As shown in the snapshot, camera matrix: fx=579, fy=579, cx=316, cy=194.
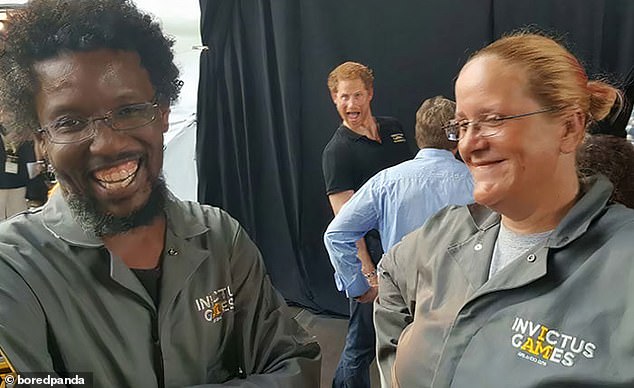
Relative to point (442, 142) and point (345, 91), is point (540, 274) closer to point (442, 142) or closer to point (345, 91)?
point (442, 142)

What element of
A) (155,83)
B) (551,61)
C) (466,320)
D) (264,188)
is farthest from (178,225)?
(264,188)

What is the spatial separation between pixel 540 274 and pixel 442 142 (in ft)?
2.66

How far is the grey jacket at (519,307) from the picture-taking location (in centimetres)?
80

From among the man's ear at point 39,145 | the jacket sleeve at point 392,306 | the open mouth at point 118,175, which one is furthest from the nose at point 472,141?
the man's ear at point 39,145

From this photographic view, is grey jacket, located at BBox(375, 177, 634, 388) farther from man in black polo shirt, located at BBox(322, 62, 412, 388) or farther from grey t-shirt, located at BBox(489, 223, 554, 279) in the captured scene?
man in black polo shirt, located at BBox(322, 62, 412, 388)

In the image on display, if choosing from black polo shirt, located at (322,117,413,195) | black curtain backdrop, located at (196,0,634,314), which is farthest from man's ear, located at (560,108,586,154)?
black curtain backdrop, located at (196,0,634,314)

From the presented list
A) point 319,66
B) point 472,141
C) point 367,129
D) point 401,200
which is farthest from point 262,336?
point 319,66

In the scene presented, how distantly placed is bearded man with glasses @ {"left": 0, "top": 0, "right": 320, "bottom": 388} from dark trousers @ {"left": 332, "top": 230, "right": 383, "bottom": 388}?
3.54 ft

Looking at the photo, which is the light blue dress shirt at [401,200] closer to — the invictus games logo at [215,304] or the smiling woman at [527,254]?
the smiling woman at [527,254]

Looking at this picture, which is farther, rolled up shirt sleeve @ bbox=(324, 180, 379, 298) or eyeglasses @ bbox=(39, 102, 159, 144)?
rolled up shirt sleeve @ bbox=(324, 180, 379, 298)

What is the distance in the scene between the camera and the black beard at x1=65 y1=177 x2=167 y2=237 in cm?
80

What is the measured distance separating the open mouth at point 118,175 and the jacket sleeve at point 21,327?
0.16 m

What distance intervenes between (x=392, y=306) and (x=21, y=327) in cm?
63

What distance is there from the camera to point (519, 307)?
34.4 inches
